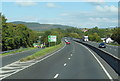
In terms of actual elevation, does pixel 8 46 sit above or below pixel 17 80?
below

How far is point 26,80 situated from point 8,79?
150cm

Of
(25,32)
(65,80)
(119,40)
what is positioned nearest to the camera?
(65,80)

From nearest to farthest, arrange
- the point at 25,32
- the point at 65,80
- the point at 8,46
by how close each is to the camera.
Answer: the point at 65,80, the point at 8,46, the point at 25,32

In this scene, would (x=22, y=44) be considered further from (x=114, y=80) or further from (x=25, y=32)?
(x=114, y=80)

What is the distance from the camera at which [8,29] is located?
7750 cm

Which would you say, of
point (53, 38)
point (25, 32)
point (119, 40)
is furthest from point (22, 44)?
point (119, 40)

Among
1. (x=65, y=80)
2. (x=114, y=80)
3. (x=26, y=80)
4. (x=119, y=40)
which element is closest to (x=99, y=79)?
(x=114, y=80)

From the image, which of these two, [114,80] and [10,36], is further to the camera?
[10,36]

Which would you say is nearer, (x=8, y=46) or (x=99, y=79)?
(x=99, y=79)

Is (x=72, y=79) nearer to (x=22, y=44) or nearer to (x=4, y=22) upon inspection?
(x=4, y=22)

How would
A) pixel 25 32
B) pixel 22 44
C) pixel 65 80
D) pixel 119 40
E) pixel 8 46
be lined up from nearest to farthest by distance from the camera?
pixel 65 80 → pixel 8 46 → pixel 22 44 → pixel 25 32 → pixel 119 40

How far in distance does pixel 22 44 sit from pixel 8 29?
31987 millimetres

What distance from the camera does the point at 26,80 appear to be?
15.8m

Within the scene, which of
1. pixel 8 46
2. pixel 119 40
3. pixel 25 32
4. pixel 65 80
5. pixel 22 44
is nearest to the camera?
pixel 65 80
